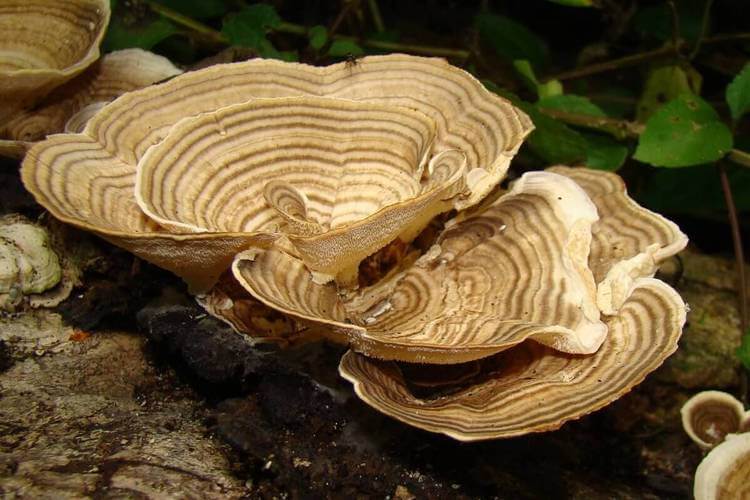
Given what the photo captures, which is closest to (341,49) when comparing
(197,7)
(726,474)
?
(197,7)

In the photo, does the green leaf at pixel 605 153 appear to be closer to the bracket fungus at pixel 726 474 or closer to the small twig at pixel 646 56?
the small twig at pixel 646 56

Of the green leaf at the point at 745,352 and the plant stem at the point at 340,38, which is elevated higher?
the plant stem at the point at 340,38

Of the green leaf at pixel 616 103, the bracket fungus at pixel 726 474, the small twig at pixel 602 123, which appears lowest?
the bracket fungus at pixel 726 474

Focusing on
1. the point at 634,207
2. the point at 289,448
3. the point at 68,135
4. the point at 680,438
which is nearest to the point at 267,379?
the point at 289,448

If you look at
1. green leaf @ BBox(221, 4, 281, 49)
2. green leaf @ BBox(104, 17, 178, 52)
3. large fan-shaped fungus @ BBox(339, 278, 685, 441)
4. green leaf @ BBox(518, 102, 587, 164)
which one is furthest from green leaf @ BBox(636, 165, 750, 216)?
green leaf @ BBox(104, 17, 178, 52)

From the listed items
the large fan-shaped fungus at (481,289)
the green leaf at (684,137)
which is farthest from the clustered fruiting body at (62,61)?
the green leaf at (684,137)

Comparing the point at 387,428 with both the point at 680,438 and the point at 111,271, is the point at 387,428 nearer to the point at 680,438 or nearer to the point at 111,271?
the point at 111,271
